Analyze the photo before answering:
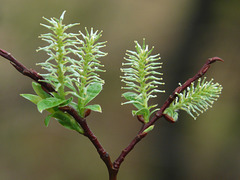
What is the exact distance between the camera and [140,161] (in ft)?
6.10

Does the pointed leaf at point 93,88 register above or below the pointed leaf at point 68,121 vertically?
above

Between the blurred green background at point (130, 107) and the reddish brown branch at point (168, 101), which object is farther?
the blurred green background at point (130, 107)

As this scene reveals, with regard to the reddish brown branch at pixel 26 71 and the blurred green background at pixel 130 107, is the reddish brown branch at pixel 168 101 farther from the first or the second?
the blurred green background at pixel 130 107

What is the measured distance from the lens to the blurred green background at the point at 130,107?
1705 millimetres

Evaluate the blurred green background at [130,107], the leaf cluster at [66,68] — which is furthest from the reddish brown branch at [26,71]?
the blurred green background at [130,107]

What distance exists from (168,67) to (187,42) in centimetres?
15

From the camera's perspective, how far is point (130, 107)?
183cm

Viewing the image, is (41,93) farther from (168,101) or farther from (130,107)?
(130,107)

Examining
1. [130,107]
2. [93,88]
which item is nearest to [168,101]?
[93,88]

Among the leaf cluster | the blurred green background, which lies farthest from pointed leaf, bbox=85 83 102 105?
the blurred green background

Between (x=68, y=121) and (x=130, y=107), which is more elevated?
(x=68, y=121)

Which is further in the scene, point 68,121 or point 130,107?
Answer: point 130,107

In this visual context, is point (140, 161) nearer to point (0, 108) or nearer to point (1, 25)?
point (0, 108)

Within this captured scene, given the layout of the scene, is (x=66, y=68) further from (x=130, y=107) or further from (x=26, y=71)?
(x=130, y=107)
